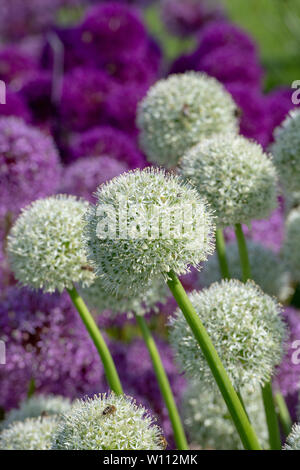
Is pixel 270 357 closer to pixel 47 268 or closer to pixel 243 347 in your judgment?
pixel 243 347

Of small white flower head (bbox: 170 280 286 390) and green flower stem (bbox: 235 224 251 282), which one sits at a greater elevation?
green flower stem (bbox: 235 224 251 282)

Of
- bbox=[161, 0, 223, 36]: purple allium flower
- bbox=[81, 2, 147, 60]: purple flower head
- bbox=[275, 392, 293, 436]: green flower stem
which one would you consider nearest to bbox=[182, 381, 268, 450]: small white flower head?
bbox=[275, 392, 293, 436]: green flower stem

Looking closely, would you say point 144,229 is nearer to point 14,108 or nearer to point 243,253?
point 243,253

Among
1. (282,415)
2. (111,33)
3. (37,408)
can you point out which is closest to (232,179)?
(282,415)

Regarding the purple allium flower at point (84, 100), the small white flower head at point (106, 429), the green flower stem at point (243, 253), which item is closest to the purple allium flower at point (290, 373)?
the green flower stem at point (243, 253)

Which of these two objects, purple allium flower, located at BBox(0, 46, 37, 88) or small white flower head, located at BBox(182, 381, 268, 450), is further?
purple allium flower, located at BBox(0, 46, 37, 88)

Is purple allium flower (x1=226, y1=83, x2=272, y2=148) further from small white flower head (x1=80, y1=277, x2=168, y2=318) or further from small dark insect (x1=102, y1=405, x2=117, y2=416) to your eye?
small dark insect (x1=102, y1=405, x2=117, y2=416)

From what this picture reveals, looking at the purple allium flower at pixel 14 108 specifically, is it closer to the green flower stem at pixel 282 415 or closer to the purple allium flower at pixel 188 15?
the green flower stem at pixel 282 415
